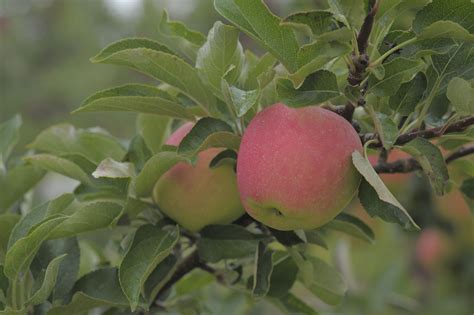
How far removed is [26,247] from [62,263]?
10 centimetres

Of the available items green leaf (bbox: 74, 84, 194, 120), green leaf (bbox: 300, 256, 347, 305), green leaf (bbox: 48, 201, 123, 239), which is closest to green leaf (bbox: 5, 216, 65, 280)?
green leaf (bbox: 48, 201, 123, 239)

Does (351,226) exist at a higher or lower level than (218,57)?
lower

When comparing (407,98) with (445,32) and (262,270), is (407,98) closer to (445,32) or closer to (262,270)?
(445,32)

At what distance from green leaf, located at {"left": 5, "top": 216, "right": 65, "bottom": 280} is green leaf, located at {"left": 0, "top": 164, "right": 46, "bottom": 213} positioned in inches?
7.7

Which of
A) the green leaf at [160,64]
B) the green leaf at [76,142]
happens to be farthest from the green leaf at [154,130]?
the green leaf at [160,64]

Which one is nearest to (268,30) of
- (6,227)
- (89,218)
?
(89,218)

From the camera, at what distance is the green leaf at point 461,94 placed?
715 millimetres

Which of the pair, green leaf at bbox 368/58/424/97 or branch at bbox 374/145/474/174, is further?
branch at bbox 374/145/474/174

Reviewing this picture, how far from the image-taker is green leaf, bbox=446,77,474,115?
0.71 m

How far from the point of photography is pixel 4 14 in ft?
19.2

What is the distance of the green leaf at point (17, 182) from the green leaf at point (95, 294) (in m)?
0.18

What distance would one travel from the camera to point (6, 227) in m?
0.88

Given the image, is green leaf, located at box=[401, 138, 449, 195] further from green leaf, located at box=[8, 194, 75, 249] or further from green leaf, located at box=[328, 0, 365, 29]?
green leaf, located at box=[8, 194, 75, 249]

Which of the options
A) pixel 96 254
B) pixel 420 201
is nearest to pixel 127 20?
pixel 420 201
